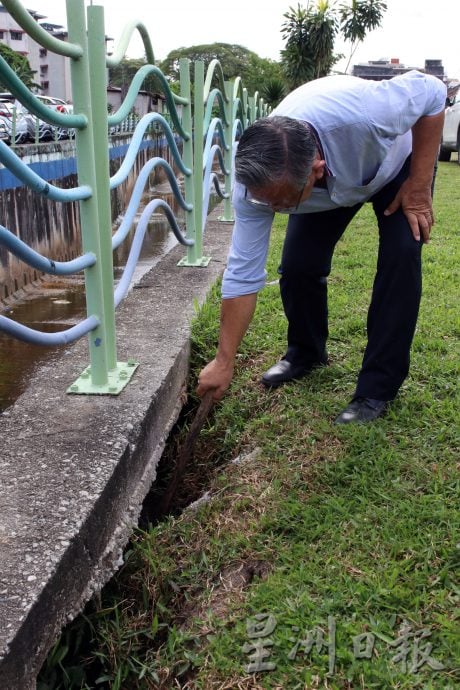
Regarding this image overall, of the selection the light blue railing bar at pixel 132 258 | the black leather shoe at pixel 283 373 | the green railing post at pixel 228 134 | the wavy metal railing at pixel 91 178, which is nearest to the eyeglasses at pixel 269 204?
the wavy metal railing at pixel 91 178

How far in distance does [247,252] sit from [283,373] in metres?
0.71

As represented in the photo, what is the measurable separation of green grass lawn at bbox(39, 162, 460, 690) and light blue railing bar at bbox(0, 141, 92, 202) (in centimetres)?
100

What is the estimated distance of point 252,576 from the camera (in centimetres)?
180

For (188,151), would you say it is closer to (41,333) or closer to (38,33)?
(38,33)

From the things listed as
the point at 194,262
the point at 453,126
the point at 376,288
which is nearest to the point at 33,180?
the point at 376,288

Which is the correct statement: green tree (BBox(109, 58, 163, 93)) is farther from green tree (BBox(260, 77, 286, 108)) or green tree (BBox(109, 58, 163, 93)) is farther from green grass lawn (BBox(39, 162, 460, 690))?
green tree (BBox(260, 77, 286, 108))

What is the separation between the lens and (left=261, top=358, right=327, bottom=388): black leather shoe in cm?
267

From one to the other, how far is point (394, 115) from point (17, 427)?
1.47 meters

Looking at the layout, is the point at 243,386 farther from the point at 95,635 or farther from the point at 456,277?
the point at 456,277

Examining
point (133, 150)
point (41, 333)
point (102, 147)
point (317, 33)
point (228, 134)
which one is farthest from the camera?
point (317, 33)

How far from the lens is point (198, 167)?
162 inches

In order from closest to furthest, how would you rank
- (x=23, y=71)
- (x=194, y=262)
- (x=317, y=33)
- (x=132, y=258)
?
(x=132, y=258), (x=194, y=262), (x=23, y=71), (x=317, y=33)

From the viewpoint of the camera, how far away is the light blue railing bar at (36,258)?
1.67m

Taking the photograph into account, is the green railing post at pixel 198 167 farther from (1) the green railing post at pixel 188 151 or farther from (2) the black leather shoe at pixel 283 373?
(2) the black leather shoe at pixel 283 373
